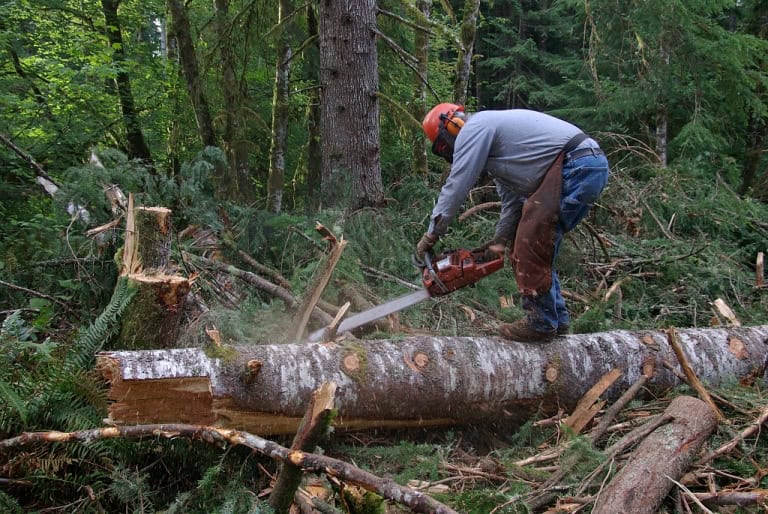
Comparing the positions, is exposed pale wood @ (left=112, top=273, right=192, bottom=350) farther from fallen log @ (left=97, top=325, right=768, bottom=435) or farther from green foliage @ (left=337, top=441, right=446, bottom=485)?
green foliage @ (left=337, top=441, right=446, bottom=485)

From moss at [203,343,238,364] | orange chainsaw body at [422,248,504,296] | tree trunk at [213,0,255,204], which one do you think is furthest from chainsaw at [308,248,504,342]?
tree trunk at [213,0,255,204]

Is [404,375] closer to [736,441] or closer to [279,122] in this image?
[736,441]

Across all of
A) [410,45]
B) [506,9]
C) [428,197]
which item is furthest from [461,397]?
[506,9]

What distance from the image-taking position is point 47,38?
26.2ft

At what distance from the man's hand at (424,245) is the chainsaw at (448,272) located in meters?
0.03

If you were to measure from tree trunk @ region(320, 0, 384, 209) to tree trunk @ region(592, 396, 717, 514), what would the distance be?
3.79 metres

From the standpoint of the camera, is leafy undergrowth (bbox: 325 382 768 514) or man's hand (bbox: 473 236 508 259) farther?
man's hand (bbox: 473 236 508 259)

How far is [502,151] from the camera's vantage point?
11.4ft

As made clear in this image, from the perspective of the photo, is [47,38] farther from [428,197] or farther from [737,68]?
[737,68]

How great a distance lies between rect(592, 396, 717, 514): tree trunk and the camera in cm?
230

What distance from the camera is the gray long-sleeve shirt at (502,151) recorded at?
3.37 meters

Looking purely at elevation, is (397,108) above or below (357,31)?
below

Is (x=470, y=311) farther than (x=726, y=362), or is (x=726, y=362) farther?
(x=470, y=311)

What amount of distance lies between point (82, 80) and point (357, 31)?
12.0 ft
